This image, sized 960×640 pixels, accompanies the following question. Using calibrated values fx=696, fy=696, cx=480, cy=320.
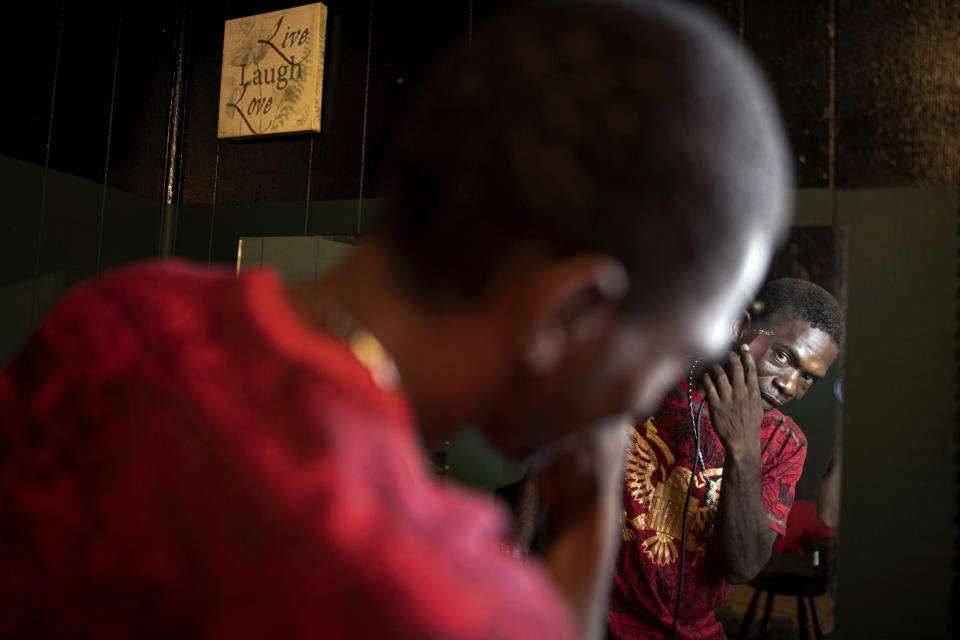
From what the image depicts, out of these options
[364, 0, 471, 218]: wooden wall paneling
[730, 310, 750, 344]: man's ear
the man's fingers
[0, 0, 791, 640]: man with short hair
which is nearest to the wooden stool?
the man's fingers

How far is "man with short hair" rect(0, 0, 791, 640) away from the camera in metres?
0.39

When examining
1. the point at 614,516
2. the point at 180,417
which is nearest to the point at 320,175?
the point at 614,516

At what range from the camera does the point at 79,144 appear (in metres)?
3.10

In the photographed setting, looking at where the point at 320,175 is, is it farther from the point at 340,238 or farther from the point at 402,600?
the point at 402,600

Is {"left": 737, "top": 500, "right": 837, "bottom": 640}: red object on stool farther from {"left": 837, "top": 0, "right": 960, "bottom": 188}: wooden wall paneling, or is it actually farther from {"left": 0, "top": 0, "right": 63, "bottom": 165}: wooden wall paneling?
{"left": 0, "top": 0, "right": 63, "bottom": 165}: wooden wall paneling

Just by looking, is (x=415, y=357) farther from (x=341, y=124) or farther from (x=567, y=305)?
(x=341, y=124)

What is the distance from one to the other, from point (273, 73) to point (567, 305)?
9.60ft

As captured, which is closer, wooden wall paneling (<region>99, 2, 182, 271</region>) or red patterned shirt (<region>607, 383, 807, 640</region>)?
red patterned shirt (<region>607, 383, 807, 640</region>)

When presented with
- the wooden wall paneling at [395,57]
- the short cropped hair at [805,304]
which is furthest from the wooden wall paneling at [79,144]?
the short cropped hair at [805,304]

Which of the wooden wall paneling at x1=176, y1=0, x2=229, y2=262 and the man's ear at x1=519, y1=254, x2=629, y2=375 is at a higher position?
the wooden wall paneling at x1=176, y1=0, x2=229, y2=262

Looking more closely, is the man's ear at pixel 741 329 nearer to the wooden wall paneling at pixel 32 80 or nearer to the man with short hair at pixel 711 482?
the man with short hair at pixel 711 482

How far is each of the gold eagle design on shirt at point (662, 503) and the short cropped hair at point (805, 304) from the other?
1.81 ft

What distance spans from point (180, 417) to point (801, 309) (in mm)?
2025

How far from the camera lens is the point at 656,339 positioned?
1.82ft
